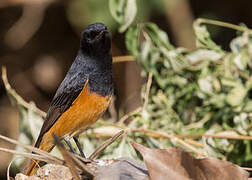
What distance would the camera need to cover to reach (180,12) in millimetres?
6723

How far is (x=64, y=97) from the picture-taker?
11.1 feet

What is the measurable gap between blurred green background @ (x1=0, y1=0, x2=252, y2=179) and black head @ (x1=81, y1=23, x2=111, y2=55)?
2.84m

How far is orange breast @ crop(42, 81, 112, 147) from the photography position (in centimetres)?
323

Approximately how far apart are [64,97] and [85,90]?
0.20 metres

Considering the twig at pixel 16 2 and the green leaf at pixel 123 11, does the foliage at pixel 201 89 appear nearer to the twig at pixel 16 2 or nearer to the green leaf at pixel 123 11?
the green leaf at pixel 123 11

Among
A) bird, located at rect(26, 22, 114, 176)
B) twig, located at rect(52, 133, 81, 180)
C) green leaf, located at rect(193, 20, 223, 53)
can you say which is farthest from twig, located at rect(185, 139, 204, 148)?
twig, located at rect(52, 133, 81, 180)

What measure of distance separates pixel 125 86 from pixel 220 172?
4.71 metres

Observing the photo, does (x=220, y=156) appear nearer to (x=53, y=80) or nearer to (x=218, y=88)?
(x=218, y=88)

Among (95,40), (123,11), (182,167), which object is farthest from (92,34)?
(182,167)

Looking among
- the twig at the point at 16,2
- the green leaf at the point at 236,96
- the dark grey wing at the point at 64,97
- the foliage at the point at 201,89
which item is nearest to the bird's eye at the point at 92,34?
the dark grey wing at the point at 64,97

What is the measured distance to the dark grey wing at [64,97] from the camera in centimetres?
329

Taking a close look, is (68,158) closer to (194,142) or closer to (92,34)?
(92,34)

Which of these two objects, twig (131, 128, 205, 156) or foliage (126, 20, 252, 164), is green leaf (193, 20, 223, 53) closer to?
foliage (126, 20, 252, 164)

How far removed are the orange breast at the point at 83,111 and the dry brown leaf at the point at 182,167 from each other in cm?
117
